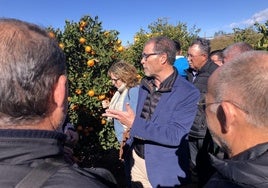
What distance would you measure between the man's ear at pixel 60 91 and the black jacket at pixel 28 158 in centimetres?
13

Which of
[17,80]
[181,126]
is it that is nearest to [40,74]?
[17,80]

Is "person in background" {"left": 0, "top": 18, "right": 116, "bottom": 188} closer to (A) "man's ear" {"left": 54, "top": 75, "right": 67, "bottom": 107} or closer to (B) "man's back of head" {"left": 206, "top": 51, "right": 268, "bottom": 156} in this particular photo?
(A) "man's ear" {"left": 54, "top": 75, "right": 67, "bottom": 107}

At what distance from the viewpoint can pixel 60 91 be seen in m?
1.22

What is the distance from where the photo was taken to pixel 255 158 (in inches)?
51.6

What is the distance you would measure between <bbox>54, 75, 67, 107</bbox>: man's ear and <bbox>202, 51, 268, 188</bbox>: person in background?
67 centimetres

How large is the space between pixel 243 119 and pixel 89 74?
11.6ft

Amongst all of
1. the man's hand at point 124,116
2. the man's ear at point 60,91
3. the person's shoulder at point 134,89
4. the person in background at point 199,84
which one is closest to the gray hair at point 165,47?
the person in background at point 199,84

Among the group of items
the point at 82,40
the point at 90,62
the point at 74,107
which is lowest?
the point at 74,107

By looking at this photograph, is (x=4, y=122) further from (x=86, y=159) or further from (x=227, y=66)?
(x=86, y=159)

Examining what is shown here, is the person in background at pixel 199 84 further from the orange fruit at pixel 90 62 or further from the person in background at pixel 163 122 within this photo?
the orange fruit at pixel 90 62

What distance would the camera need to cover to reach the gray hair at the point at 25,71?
1093mm

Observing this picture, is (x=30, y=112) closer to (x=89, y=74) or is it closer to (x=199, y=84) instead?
(x=199, y=84)

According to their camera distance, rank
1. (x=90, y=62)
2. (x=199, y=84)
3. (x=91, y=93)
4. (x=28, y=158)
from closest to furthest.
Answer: (x=28, y=158), (x=199, y=84), (x=91, y=93), (x=90, y=62)

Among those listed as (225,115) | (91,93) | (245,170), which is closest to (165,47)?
(91,93)
